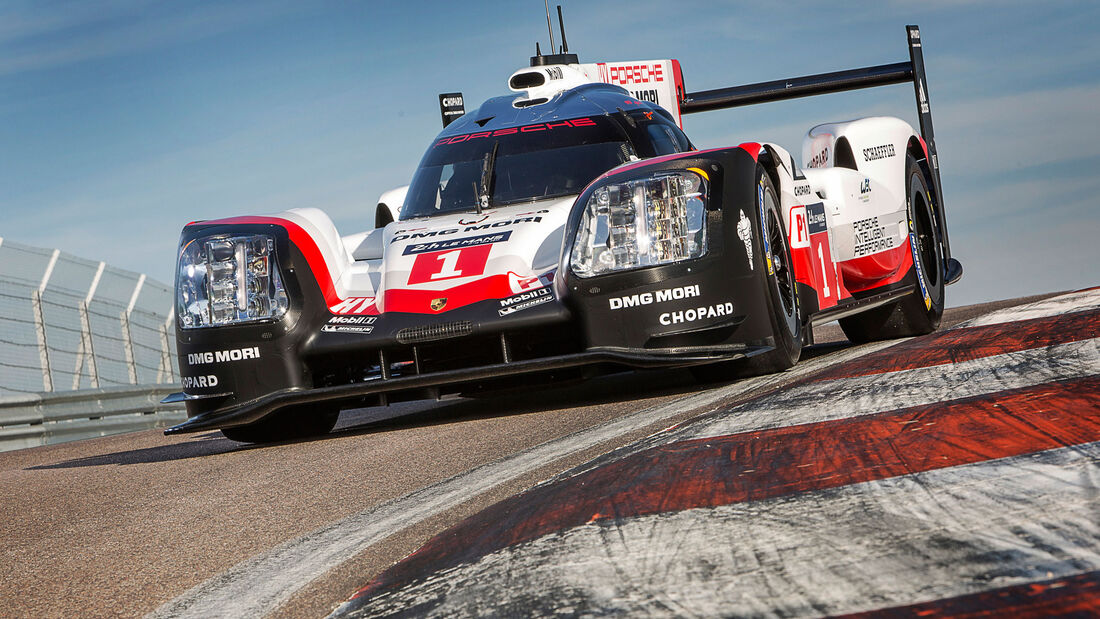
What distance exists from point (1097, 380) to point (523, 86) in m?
4.82

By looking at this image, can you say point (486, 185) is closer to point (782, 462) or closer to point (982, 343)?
point (982, 343)

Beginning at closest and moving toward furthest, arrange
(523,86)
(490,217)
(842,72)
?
(490,217) → (523,86) → (842,72)

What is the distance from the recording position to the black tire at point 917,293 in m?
7.04

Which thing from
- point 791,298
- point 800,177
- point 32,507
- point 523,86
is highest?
point 523,86

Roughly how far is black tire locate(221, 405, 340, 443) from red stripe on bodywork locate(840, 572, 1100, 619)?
456 centimetres

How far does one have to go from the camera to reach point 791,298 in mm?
5074

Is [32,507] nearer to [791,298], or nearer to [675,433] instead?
[675,433]

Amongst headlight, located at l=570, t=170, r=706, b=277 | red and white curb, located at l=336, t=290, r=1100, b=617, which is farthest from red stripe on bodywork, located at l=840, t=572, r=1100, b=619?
headlight, located at l=570, t=170, r=706, b=277

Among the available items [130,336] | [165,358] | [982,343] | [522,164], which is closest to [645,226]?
[982,343]

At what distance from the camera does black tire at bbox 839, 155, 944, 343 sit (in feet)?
23.1

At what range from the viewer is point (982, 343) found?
4473 millimetres

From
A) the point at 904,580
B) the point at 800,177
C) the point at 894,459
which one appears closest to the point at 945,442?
the point at 894,459

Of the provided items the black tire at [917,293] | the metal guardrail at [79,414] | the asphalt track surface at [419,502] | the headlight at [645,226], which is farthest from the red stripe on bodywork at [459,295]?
the metal guardrail at [79,414]

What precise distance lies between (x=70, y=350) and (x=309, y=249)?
249 inches
